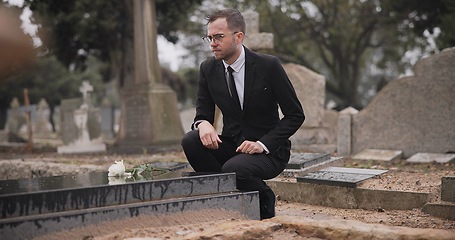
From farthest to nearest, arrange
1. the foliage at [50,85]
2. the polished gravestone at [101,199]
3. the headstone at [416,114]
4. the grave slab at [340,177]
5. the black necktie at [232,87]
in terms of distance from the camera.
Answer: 1. the foliage at [50,85]
2. the headstone at [416,114]
3. the grave slab at [340,177]
4. the black necktie at [232,87]
5. the polished gravestone at [101,199]

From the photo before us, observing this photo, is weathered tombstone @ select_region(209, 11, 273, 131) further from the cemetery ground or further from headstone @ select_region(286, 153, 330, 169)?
the cemetery ground

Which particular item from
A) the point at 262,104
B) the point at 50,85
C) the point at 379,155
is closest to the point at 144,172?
the point at 262,104

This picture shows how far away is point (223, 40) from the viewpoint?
3.71 metres

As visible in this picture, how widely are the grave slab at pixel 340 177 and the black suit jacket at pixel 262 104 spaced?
1444 mm

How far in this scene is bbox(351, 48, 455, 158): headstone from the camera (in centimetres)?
862

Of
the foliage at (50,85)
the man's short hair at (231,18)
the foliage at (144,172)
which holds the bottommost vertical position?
the foliage at (144,172)

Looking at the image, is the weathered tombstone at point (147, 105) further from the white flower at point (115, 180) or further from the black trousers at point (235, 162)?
the white flower at point (115, 180)

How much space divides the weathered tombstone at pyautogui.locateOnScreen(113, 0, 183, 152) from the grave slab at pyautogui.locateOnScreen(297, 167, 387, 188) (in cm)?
651

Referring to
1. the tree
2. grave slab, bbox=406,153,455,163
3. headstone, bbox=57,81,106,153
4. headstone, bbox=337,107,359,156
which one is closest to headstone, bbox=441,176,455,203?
grave slab, bbox=406,153,455,163

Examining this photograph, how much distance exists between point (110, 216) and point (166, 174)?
2.51ft

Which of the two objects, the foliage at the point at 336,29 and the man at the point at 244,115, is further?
the foliage at the point at 336,29

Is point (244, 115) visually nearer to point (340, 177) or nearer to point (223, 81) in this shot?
point (223, 81)

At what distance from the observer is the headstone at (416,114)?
862cm

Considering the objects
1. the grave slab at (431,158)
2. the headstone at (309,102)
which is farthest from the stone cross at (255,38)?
the grave slab at (431,158)
